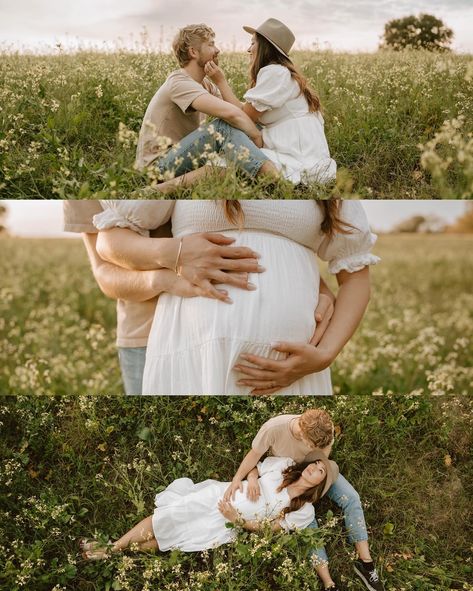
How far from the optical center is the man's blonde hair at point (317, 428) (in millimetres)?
3484

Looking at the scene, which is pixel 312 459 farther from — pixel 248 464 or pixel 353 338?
pixel 353 338

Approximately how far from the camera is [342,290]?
3307 millimetres

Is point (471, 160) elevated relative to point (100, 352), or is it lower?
elevated

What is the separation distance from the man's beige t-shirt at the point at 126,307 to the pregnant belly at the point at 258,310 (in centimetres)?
14

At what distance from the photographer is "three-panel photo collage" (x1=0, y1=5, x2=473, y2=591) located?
321cm

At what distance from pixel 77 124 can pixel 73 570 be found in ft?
7.52

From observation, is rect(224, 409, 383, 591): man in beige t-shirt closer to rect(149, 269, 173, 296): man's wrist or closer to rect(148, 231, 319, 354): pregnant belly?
rect(148, 231, 319, 354): pregnant belly

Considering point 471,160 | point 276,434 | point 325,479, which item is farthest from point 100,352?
point 471,160

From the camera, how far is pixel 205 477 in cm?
370

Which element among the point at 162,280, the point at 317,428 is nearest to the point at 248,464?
the point at 317,428

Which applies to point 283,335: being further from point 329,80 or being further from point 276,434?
point 329,80

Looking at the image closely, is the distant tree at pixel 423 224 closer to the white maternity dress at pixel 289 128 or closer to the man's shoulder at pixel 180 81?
the white maternity dress at pixel 289 128

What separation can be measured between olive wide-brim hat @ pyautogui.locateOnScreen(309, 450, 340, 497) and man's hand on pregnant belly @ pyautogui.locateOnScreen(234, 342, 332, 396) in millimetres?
504

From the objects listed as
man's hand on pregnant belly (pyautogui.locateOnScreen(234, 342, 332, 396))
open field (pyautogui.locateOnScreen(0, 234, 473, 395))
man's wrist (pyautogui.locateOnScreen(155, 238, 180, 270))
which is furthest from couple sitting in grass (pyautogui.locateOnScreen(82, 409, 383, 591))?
man's wrist (pyautogui.locateOnScreen(155, 238, 180, 270))
